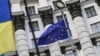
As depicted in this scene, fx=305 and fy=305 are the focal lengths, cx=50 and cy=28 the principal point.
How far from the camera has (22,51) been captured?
32406 millimetres

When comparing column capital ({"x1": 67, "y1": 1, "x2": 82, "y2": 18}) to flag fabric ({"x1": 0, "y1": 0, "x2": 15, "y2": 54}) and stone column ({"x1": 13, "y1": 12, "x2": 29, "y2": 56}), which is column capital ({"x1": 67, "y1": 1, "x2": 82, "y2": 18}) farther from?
flag fabric ({"x1": 0, "y1": 0, "x2": 15, "y2": 54})

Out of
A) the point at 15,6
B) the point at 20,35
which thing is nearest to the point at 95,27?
the point at 20,35

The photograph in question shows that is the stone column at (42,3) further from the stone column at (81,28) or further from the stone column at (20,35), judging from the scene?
the stone column at (81,28)

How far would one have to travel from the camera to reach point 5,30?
21938 mm

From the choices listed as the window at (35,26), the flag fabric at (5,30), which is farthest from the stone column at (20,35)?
the flag fabric at (5,30)

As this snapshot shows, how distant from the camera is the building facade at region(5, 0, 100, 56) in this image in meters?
32.2

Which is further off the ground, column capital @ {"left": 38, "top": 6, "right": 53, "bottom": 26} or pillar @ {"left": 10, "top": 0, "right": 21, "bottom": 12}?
pillar @ {"left": 10, "top": 0, "right": 21, "bottom": 12}

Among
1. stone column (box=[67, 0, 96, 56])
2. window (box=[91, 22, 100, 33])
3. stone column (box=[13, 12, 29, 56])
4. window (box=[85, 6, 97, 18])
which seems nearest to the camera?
stone column (box=[67, 0, 96, 56])

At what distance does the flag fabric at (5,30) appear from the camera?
21.1m

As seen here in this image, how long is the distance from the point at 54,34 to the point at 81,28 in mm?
10001

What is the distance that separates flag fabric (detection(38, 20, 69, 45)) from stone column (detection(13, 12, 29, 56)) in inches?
371

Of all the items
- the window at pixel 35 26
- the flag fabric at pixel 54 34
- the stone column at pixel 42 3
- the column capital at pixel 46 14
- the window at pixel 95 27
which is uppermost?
the stone column at pixel 42 3

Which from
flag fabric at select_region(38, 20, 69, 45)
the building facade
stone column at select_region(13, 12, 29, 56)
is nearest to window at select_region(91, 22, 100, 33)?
the building facade

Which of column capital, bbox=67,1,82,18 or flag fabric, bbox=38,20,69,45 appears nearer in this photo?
flag fabric, bbox=38,20,69,45
